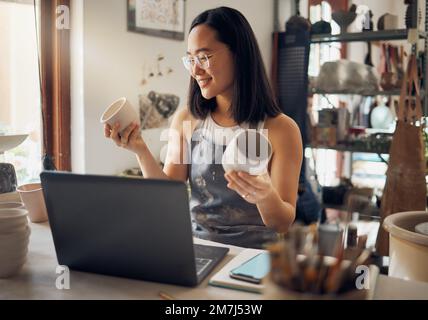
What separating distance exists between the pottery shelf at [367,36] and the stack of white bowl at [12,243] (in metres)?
2.57

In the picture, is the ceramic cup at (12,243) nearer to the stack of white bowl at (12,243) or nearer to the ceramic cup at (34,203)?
the stack of white bowl at (12,243)

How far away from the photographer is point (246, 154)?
991 millimetres

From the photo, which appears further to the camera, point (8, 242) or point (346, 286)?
point (8, 242)

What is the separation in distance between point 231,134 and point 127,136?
0.36 m

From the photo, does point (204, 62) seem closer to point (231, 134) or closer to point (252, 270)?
point (231, 134)

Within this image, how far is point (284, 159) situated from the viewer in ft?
4.73

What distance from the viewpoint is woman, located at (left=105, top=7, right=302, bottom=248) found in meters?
1.42

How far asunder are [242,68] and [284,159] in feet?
1.04

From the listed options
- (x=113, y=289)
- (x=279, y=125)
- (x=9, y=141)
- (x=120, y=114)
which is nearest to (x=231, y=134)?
(x=279, y=125)

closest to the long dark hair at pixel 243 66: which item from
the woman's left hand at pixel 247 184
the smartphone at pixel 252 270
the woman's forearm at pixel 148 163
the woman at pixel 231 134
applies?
the woman at pixel 231 134

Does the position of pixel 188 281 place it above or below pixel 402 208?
above
